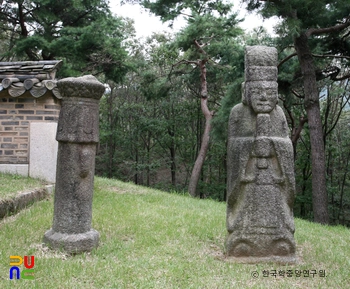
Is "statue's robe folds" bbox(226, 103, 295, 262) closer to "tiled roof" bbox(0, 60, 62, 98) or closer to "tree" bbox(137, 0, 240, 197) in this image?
"tiled roof" bbox(0, 60, 62, 98)

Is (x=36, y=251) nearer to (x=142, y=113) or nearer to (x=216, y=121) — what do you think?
(x=216, y=121)

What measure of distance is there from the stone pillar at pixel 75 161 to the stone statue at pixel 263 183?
6.65 ft

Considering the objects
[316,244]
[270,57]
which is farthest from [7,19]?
[316,244]

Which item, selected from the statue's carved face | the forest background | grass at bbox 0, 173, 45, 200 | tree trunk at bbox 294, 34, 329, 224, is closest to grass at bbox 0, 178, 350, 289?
grass at bbox 0, 173, 45, 200

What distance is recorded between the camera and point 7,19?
1398 cm

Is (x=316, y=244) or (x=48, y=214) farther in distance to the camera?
(x=48, y=214)

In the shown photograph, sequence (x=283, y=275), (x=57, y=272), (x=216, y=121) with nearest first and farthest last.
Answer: (x=57, y=272) < (x=283, y=275) < (x=216, y=121)

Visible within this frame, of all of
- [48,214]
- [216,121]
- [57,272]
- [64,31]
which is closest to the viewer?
[57,272]

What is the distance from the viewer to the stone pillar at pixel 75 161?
15.0 feet

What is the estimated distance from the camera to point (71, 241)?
4.47 meters

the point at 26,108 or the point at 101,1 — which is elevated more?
the point at 101,1

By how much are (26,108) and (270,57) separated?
616 centimetres

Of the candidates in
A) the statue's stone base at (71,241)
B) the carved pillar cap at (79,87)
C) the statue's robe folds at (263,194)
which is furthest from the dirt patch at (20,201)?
the statue's robe folds at (263,194)

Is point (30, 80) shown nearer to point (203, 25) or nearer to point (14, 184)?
point (14, 184)
